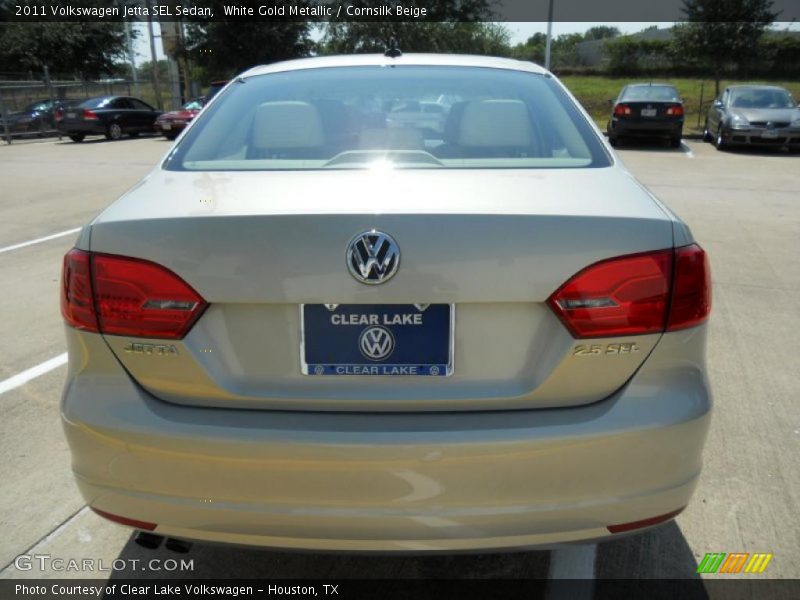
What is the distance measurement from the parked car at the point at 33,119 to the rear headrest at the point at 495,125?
1002 inches

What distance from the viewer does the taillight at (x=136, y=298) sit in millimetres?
1776

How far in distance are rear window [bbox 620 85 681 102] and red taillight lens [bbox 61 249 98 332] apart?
17.3m

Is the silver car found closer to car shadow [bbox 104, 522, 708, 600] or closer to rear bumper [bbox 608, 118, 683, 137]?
car shadow [bbox 104, 522, 708, 600]

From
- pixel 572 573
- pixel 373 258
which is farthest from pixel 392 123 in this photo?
pixel 572 573

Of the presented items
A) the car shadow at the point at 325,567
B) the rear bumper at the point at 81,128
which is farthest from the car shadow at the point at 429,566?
the rear bumper at the point at 81,128

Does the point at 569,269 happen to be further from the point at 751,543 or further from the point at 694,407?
the point at 751,543

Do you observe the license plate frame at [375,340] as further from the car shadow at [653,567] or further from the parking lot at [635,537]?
the car shadow at [653,567]

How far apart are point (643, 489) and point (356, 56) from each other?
92.1 inches

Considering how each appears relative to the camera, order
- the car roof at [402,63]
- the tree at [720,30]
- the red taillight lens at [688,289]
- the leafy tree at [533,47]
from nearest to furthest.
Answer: the red taillight lens at [688,289]
the car roof at [402,63]
the tree at [720,30]
the leafy tree at [533,47]

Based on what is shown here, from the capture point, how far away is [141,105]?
2534 centimetres

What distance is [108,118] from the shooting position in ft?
76.5

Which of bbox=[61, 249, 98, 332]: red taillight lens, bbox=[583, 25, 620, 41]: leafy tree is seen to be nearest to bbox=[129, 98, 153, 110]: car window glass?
bbox=[61, 249, 98, 332]: red taillight lens

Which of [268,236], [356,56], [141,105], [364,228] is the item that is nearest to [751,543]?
[364,228]

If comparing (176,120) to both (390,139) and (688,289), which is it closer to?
(390,139)
